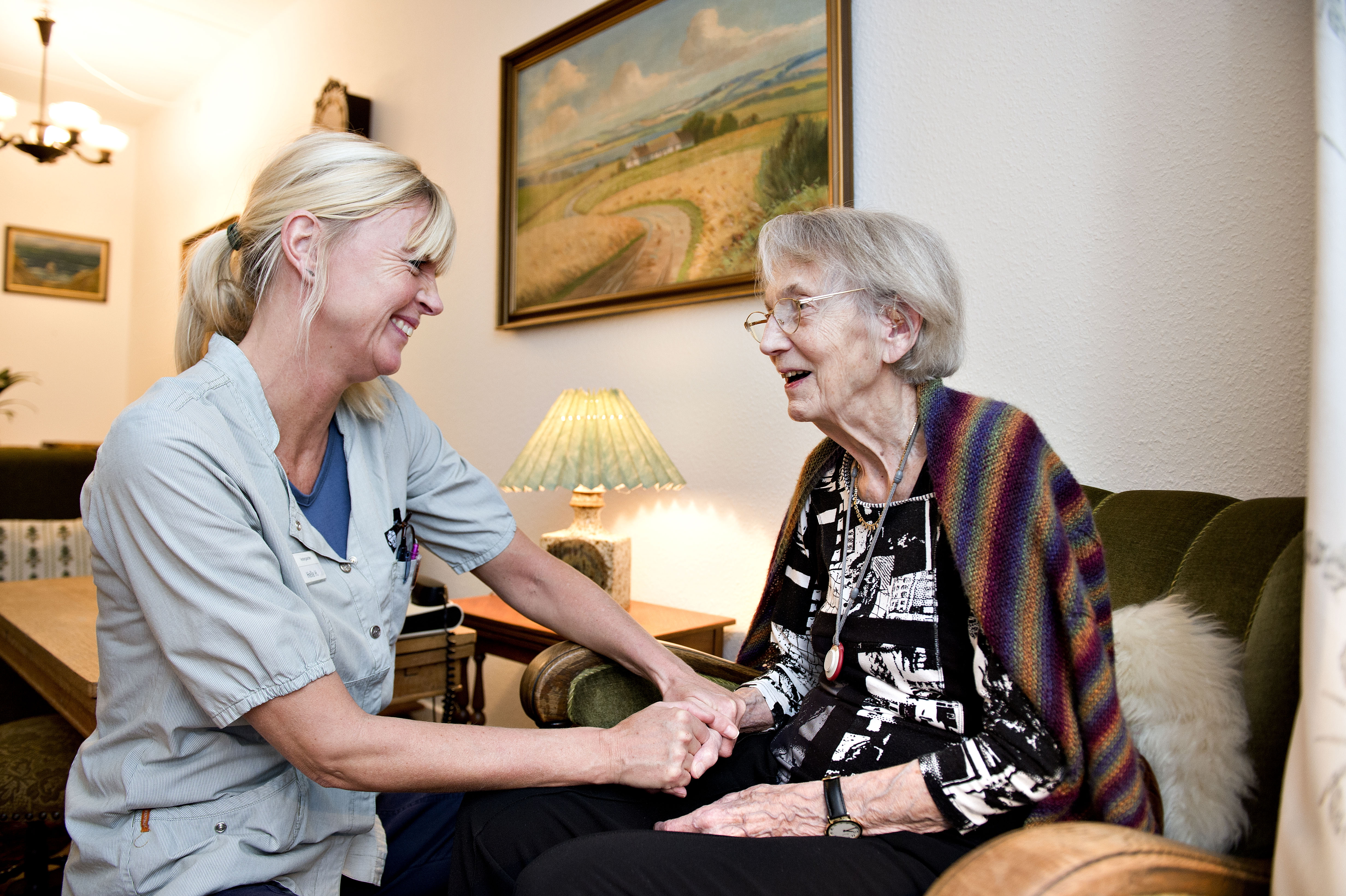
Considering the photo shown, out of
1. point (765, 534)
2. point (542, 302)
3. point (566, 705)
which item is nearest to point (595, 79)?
point (542, 302)

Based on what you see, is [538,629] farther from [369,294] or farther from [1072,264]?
[1072,264]

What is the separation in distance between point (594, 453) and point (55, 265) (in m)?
5.43

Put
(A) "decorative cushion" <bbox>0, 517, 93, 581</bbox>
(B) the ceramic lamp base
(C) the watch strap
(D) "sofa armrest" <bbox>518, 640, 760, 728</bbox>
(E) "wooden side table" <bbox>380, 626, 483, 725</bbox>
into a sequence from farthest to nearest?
1. (A) "decorative cushion" <bbox>0, 517, 93, 581</bbox>
2. (B) the ceramic lamp base
3. (E) "wooden side table" <bbox>380, 626, 483, 725</bbox>
4. (D) "sofa armrest" <bbox>518, 640, 760, 728</bbox>
5. (C) the watch strap

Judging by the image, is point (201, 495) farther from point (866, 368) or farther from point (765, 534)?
point (765, 534)

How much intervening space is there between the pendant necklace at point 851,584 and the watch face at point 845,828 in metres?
0.21

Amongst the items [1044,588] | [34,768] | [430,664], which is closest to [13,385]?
[34,768]

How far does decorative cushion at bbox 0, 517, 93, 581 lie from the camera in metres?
2.88

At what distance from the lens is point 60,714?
183cm

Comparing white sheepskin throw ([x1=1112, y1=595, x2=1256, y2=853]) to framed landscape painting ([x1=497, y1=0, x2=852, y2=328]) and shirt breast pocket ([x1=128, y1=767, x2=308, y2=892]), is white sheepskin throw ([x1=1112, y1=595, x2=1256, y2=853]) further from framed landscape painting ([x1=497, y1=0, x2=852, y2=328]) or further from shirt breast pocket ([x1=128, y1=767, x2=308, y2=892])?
framed landscape painting ([x1=497, y1=0, x2=852, y2=328])

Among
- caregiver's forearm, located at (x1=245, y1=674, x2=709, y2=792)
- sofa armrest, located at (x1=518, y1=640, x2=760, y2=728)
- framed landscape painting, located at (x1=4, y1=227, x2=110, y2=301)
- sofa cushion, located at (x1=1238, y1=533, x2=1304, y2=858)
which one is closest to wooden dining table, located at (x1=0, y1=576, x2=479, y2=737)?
sofa armrest, located at (x1=518, y1=640, x2=760, y2=728)

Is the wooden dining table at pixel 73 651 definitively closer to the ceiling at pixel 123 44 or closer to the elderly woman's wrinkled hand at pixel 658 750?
the elderly woman's wrinkled hand at pixel 658 750

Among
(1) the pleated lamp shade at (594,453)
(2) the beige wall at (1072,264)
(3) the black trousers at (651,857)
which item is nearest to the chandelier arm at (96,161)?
(2) the beige wall at (1072,264)

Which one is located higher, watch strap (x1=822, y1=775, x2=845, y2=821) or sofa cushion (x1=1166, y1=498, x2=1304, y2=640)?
sofa cushion (x1=1166, y1=498, x2=1304, y2=640)

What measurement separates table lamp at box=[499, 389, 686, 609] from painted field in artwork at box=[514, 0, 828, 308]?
1.54 feet
